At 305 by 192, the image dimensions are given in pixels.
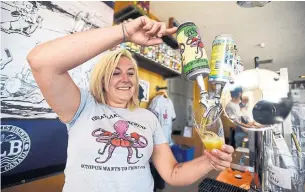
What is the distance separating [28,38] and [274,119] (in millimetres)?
1241

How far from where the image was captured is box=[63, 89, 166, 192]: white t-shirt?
0.56 m

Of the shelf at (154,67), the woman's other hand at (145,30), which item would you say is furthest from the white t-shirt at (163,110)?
the woman's other hand at (145,30)

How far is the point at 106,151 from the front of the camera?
23.7 inches

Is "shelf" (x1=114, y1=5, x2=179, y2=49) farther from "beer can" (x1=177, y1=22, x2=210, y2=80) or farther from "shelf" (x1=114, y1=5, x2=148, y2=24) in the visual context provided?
"beer can" (x1=177, y1=22, x2=210, y2=80)

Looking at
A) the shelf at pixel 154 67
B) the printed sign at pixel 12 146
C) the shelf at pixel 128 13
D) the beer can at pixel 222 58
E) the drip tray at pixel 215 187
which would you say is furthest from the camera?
the shelf at pixel 154 67

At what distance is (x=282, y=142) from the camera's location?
43 centimetres

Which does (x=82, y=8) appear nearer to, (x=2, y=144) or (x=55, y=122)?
(x=55, y=122)

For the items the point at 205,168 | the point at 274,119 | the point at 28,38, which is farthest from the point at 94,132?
the point at 28,38

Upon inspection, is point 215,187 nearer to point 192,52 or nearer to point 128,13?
point 192,52

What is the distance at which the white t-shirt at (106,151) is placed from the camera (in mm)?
564

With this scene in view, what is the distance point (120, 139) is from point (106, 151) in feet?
0.22

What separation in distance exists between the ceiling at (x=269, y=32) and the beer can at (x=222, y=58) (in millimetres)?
21

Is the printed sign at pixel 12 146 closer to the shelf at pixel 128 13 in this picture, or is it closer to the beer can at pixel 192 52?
the beer can at pixel 192 52

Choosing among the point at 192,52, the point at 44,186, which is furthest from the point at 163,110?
the point at 192,52
